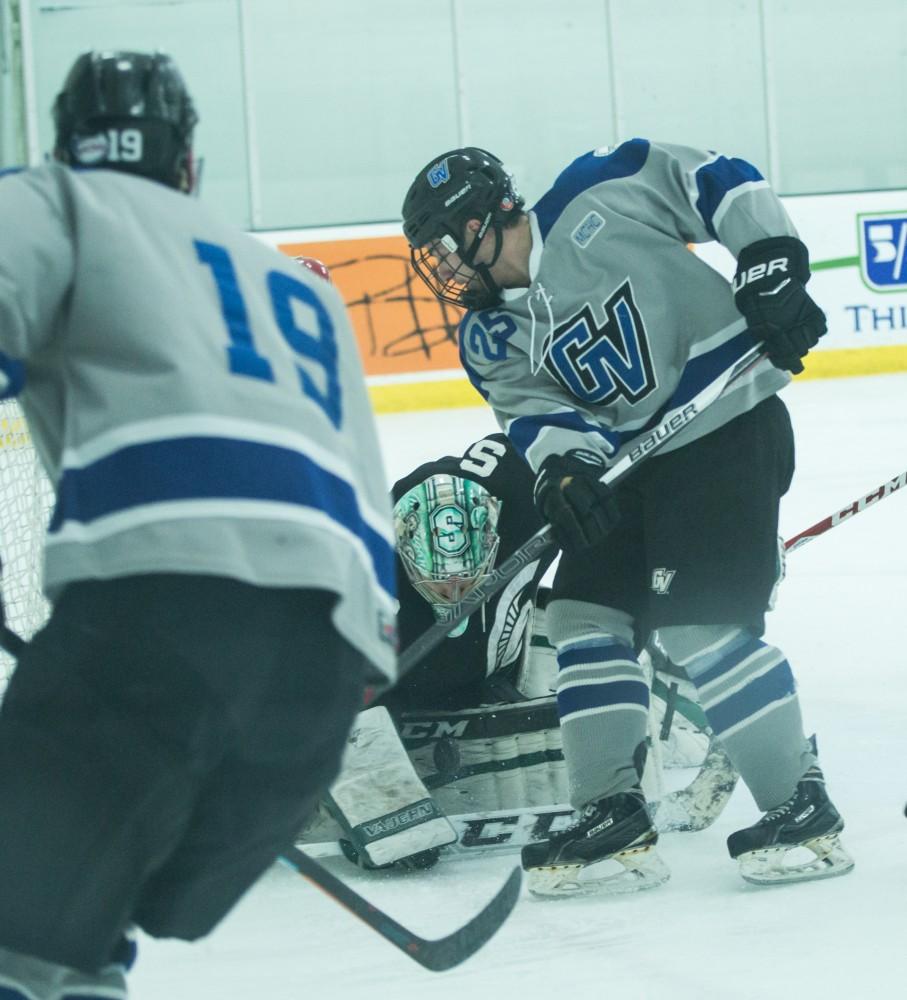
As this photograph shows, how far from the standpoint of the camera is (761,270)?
2.13 meters

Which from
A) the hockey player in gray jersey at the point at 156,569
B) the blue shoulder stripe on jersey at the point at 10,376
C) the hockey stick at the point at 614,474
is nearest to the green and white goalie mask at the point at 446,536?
the hockey stick at the point at 614,474

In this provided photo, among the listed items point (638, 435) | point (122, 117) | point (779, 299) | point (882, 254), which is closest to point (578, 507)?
point (638, 435)

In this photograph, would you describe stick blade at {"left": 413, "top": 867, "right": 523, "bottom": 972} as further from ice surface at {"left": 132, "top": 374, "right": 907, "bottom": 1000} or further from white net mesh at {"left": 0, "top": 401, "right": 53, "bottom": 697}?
white net mesh at {"left": 0, "top": 401, "right": 53, "bottom": 697}

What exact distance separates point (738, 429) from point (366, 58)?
272 inches

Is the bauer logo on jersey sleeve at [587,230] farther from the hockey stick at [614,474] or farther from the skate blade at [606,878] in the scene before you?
the skate blade at [606,878]

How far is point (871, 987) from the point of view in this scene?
5.45 ft

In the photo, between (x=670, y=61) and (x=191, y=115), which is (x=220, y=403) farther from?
(x=670, y=61)

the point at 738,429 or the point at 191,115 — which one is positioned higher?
the point at 191,115

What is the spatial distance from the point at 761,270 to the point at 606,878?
31.9 inches

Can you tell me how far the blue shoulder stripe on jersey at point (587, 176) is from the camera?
2242 millimetres

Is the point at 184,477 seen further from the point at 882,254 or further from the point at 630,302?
the point at 882,254

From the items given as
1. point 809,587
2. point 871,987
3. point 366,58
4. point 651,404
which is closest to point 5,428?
point 651,404

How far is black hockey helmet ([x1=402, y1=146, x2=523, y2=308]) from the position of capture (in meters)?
2.20

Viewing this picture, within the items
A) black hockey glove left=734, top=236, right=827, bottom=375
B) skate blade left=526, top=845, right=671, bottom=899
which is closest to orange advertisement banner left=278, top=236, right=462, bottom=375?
black hockey glove left=734, top=236, right=827, bottom=375
